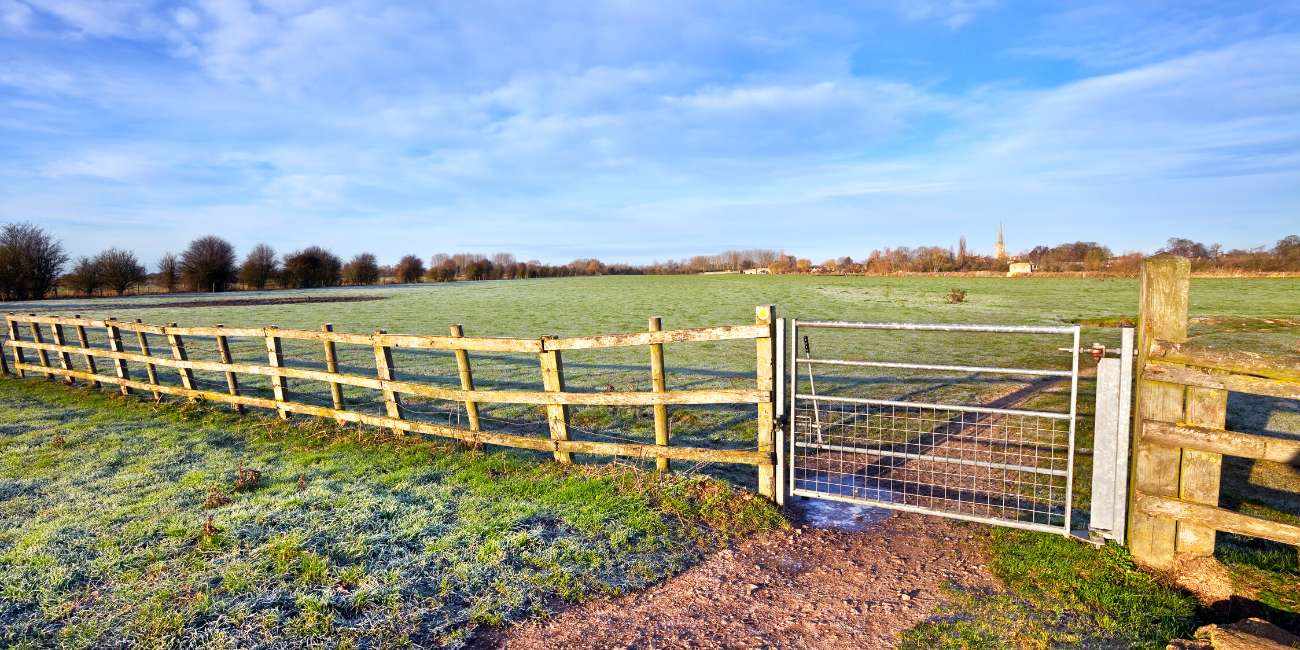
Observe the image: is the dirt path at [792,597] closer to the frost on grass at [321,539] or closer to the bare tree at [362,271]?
the frost on grass at [321,539]

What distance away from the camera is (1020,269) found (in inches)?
3310

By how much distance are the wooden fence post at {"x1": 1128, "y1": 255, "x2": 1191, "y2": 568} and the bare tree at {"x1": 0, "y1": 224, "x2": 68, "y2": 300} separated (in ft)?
241

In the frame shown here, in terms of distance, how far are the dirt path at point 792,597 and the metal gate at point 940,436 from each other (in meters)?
0.50

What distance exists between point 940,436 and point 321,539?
7399 millimetres

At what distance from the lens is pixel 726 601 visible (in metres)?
4.11

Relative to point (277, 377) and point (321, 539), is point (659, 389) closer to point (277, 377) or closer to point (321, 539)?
point (321, 539)

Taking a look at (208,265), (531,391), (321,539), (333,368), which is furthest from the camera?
(208,265)

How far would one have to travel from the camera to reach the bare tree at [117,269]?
58.8 m

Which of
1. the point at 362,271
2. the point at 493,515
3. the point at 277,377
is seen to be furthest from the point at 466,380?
the point at 362,271

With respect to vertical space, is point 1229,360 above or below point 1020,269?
above

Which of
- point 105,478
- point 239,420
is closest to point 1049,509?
point 105,478

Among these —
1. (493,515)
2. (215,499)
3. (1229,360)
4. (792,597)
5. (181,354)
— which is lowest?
(792,597)

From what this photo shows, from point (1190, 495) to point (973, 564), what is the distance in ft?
4.88

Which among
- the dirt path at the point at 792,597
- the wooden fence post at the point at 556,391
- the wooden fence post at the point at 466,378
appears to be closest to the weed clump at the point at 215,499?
the wooden fence post at the point at 466,378
